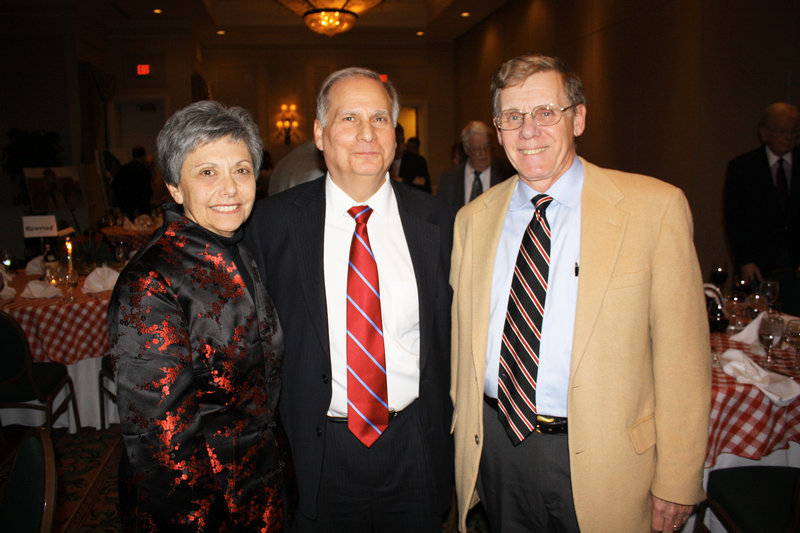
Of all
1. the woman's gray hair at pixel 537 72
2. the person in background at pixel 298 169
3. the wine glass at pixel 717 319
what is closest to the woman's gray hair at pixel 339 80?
the woman's gray hair at pixel 537 72

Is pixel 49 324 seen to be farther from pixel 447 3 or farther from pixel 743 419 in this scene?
pixel 447 3

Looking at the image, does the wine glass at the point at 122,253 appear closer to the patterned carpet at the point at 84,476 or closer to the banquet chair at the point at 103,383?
the banquet chair at the point at 103,383

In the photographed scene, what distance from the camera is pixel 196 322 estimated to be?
1339 millimetres

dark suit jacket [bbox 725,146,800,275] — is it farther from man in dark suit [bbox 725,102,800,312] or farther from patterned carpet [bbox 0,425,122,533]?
patterned carpet [bbox 0,425,122,533]

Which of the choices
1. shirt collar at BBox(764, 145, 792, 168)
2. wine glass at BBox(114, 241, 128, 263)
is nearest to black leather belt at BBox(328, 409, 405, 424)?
wine glass at BBox(114, 241, 128, 263)

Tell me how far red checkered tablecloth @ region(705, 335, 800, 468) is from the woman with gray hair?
184 cm

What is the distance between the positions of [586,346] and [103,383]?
3.86 metres

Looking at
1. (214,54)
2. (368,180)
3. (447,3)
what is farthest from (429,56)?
(368,180)

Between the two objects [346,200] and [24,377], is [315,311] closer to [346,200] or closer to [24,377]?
[346,200]

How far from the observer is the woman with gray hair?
4.09 feet

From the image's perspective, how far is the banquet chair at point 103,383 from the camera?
3748 mm

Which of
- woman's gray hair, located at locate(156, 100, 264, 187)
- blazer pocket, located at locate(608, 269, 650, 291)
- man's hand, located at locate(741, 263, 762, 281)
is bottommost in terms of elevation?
man's hand, located at locate(741, 263, 762, 281)

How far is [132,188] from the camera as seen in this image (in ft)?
26.9

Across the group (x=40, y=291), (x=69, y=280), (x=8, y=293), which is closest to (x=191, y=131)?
(x=69, y=280)
